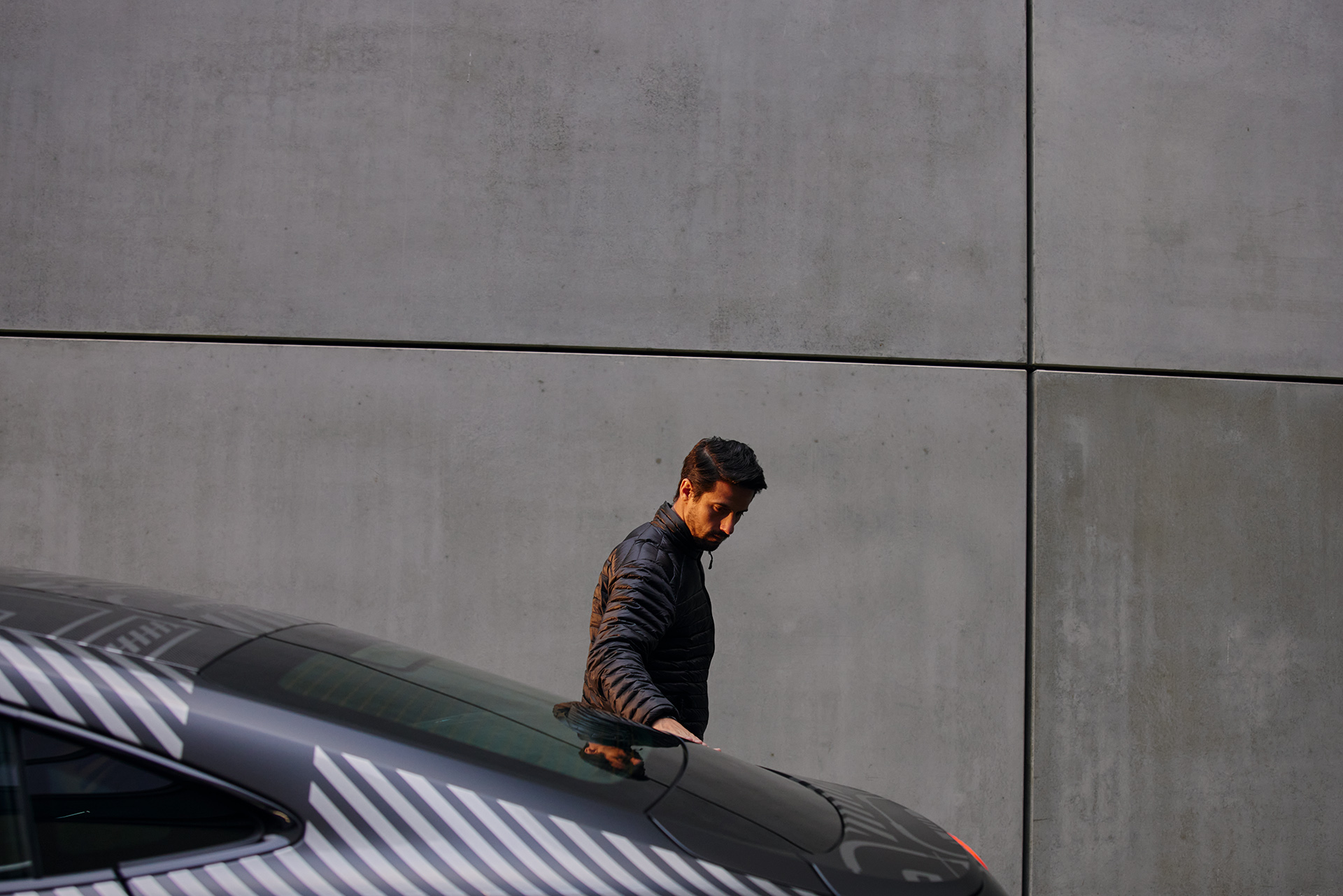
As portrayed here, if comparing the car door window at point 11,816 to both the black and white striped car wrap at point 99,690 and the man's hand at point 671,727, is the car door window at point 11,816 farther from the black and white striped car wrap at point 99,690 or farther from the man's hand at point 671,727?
the man's hand at point 671,727

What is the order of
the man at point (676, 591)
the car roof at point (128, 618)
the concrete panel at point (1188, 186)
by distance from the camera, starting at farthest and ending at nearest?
the concrete panel at point (1188, 186), the man at point (676, 591), the car roof at point (128, 618)

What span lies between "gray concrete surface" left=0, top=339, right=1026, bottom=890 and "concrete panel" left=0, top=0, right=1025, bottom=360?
0.75 feet

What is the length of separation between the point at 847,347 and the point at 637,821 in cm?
272

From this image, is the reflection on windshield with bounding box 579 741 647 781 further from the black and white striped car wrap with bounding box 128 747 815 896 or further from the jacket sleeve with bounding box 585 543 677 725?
the jacket sleeve with bounding box 585 543 677 725

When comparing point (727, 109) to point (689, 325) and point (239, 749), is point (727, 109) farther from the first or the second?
point (239, 749)

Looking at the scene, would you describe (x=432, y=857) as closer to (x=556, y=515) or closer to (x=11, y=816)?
(x=11, y=816)

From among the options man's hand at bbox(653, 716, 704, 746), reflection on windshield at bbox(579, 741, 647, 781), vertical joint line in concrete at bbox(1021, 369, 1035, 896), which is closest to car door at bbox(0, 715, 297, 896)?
reflection on windshield at bbox(579, 741, 647, 781)

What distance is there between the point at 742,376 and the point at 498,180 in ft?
4.34

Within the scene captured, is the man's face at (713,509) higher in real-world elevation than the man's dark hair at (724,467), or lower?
lower

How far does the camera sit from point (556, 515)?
372 cm

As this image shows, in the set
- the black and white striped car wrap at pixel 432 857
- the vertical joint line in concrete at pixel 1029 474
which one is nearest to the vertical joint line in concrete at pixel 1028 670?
the vertical joint line in concrete at pixel 1029 474

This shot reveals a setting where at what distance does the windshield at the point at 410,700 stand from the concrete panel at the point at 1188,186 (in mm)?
2961

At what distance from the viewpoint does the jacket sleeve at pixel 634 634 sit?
217cm

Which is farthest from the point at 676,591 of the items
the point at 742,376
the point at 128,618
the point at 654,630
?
the point at 742,376
